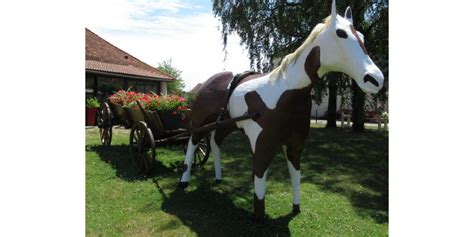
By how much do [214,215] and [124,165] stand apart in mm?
2941

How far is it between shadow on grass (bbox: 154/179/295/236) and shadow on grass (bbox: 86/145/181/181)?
2.77ft

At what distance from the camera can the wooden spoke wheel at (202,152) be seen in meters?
6.00

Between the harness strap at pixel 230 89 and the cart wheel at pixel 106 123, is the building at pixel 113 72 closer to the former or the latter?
the cart wheel at pixel 106 123

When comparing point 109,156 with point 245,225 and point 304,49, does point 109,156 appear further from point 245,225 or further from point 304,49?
point 304,49

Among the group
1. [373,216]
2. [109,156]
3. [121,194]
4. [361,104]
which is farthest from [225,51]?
[373,216]

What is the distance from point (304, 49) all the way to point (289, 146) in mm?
1088

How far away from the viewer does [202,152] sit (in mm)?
6340

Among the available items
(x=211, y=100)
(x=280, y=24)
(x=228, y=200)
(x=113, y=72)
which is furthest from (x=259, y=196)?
(x=113, y=72)

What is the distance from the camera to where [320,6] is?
8.71 m

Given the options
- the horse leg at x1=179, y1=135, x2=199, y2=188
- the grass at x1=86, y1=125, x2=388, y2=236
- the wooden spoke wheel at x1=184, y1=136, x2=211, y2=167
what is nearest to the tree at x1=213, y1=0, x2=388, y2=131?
the grass at x1=86, y1=125, x2=388, y2=236

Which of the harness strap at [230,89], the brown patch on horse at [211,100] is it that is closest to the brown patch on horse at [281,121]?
the harness strap at [230,89]

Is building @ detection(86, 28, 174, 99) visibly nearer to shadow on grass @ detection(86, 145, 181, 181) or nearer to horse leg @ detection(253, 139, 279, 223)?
shadow on grass @ detection(86, 145, 181, 181)

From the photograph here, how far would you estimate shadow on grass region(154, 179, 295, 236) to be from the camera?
343 centimetres

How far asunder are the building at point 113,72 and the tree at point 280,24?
802cm
